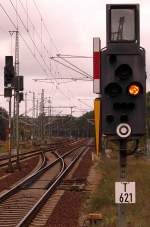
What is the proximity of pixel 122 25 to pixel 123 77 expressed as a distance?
63 centimetres

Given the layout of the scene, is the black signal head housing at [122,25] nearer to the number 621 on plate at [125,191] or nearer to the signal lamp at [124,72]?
the signal lamp at [124,72]

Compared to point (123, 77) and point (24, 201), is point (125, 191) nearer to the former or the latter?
point (123, 77)

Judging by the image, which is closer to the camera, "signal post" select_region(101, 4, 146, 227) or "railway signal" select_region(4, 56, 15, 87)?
"signal post" select_region(101, 4, 146, 227)

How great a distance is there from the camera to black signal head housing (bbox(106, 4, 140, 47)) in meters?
7.76

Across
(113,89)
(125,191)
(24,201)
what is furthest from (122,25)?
(24,201)

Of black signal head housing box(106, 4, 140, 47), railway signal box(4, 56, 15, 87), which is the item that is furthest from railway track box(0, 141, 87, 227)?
black signal head housing box(106, 4, 140, 47)

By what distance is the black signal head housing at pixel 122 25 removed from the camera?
306 inches

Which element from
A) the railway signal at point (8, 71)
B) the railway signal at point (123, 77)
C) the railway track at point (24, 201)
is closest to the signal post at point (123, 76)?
the railway signal at point (123, 77)

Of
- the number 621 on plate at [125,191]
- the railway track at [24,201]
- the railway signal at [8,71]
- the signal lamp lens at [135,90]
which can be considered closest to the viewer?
the signal lamp lens at [135,90]

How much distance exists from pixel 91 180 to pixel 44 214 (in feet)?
38.2

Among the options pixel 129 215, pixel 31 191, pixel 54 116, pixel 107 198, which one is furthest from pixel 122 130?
pixel 54 116

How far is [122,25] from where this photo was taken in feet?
25.5

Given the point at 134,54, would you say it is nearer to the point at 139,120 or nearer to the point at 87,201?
the point at 139,120

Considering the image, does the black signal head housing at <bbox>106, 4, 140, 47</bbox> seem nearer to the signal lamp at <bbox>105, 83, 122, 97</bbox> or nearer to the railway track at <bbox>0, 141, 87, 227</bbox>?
the signal lamp at <bbox>105, 83, 122, 97</bbox>
